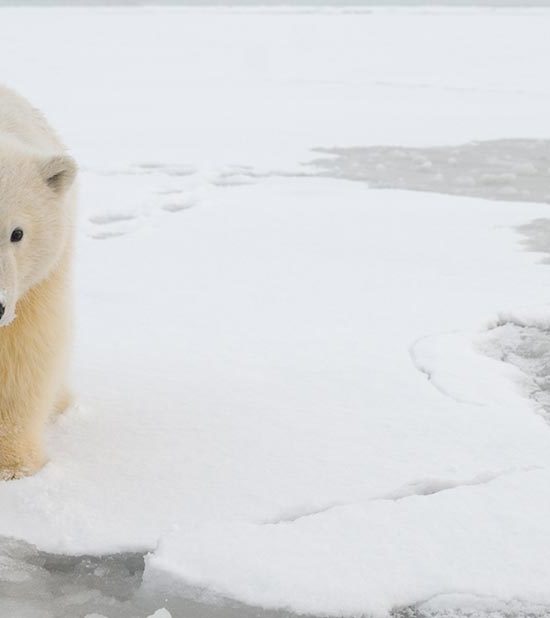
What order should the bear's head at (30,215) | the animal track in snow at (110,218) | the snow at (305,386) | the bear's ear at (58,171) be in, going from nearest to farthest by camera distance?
the snow at (305,386)
the bear's head at (30,215)
the bear's ear at (58,171)
the animal track in snow at (110,218)

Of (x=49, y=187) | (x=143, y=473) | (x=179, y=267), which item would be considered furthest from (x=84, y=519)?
(x=179, y=267)

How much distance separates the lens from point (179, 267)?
15.2 ft

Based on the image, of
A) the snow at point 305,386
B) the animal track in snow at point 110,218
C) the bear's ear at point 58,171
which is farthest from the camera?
the animal track in snow at point 110,218

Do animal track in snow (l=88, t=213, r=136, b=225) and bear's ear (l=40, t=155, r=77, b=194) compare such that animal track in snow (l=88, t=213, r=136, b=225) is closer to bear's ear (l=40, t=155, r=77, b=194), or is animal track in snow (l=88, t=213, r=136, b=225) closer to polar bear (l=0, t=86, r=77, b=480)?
polar bear (l=0, t=86, r=77, b=480)

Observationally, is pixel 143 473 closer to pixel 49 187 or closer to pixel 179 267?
pixel 49 187

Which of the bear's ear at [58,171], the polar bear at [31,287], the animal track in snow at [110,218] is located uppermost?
the bear's ear at [58,171]

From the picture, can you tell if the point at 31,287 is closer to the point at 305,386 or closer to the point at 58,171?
the point at 58,171

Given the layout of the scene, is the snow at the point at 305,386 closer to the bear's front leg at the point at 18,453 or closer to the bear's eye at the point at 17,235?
the bear's front leg at the point at 18,453

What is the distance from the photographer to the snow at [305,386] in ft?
6.52

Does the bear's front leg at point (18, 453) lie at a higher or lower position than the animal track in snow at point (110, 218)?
higher

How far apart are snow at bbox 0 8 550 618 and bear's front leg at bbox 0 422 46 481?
0.05m

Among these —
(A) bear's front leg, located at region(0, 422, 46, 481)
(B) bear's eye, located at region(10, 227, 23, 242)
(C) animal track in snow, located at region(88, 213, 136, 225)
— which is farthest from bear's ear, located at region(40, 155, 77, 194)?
(C) animal track in snow, located at region(88, 213, 136, 225)

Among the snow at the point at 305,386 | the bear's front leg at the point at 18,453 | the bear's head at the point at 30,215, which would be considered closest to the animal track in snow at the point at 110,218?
the snow at the point at 305,386

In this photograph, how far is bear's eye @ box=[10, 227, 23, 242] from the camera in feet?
7.18
